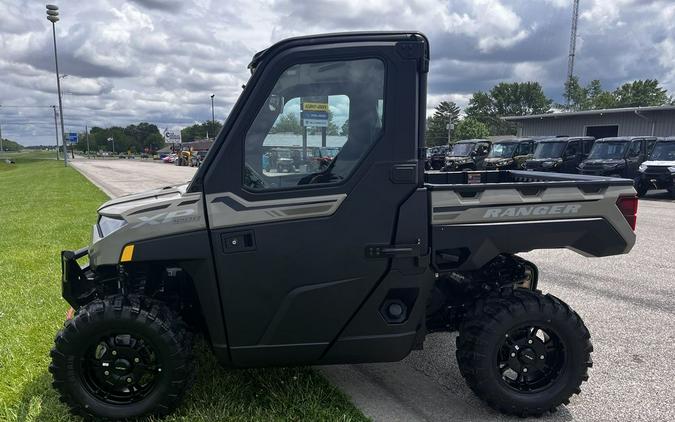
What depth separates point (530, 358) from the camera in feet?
10.2

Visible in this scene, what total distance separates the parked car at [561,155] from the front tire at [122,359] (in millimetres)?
20151

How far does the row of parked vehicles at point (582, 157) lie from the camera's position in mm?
16797

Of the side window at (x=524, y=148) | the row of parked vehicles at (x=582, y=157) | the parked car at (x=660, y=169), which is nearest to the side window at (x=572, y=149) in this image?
the row of parked vehicles at (x=582, y=157)

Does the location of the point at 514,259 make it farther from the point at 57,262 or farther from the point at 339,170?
the point at 57,262

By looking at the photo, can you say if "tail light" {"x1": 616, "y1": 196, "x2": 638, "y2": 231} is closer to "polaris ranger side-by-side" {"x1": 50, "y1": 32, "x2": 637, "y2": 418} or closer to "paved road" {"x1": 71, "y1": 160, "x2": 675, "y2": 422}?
"polaris ranger side-by-side" {"x1": 50, "y1": 32, "x2": 637, "y2": 418}

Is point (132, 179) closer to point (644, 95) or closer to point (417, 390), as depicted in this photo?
point (417, 390)

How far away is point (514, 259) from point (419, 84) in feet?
5.39

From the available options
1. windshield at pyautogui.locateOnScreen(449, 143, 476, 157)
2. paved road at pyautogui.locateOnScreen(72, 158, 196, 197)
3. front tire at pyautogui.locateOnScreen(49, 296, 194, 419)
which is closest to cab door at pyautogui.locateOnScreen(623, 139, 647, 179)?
windshield at pyautogui.locateOnScreen(449, 143, 476, 157)

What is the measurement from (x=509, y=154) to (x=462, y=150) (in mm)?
3627

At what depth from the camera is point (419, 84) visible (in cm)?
281

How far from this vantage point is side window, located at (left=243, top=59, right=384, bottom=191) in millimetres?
2781

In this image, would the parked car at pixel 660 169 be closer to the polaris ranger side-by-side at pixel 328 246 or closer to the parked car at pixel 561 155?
the parked car at pixel 561 155

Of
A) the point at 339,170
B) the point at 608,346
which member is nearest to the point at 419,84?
the point at 339,170

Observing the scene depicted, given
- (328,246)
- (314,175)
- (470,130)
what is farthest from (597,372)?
(470,130)
